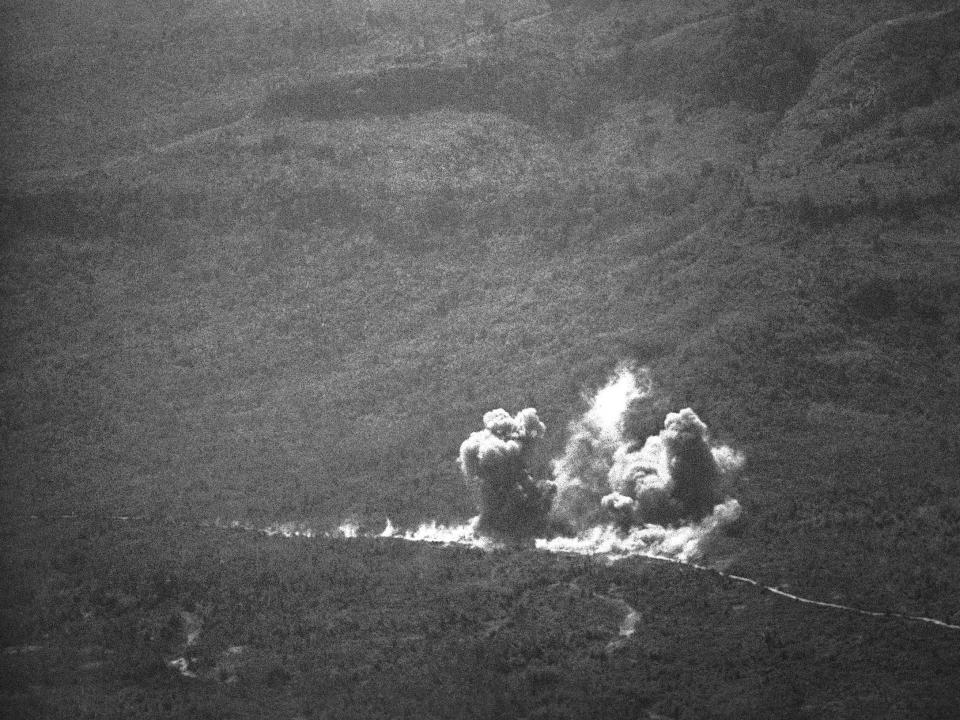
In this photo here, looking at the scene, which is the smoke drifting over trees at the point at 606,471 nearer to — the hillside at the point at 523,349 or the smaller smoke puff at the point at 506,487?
the smaller smoke puff at the point at 506,487

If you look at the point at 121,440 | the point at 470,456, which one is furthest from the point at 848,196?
the point at 121,440

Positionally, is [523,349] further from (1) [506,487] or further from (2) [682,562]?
(2) [682,562]

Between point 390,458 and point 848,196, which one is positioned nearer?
point 390,458

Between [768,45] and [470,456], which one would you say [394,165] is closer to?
[768,45]

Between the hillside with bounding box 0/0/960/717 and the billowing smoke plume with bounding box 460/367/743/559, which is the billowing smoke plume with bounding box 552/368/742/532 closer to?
the billowing smoke plume with bounding box 460/367/743/559

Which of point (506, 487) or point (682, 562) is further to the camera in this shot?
point (506, 487)

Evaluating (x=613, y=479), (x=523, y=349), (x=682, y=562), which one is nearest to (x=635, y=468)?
(x=613, y=479)
